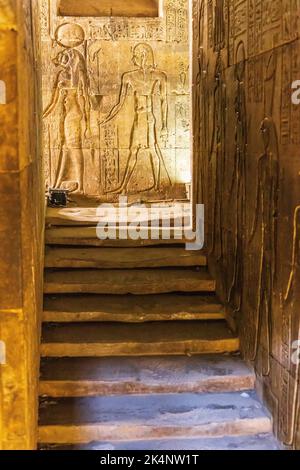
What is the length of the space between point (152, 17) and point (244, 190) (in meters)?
5.36

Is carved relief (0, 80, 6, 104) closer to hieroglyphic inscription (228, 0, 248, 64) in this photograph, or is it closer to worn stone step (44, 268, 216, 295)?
hieroglyphic inscription (228, 0, 248, 64)

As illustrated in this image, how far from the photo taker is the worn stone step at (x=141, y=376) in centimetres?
471

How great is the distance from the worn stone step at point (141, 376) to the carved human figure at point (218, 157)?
1243 millimetres

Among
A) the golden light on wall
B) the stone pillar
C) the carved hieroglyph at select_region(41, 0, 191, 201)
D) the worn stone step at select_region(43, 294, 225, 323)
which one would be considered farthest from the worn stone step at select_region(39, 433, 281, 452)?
the golden light on wall

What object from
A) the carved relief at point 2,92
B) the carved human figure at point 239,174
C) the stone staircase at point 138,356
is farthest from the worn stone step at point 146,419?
the carved relief at point 2,92

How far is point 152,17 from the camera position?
933 cm

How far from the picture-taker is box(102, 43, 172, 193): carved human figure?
366 inches

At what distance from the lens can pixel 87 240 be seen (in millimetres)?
6516

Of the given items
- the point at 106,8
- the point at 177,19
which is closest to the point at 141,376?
the point at 177,19

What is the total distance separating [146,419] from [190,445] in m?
0.37

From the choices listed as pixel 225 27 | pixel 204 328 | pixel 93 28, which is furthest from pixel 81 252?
pixel 93 28
